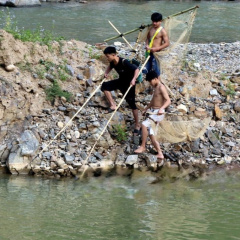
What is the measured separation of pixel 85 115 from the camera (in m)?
8.03

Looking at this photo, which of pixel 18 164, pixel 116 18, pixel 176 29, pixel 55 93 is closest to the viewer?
pixel 18 164

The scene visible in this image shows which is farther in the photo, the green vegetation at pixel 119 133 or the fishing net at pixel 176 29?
the fishing net at pixel 176 29

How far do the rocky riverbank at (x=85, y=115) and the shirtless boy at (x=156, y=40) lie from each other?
54 cm

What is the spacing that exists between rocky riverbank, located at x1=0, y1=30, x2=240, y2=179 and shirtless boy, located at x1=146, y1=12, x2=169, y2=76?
0.54 meters

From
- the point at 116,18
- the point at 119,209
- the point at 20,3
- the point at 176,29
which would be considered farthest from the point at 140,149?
the point at 20,3

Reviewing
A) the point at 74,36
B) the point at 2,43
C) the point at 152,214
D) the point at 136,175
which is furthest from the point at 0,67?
the point at 74,36

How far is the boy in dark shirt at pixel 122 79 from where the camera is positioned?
745 cm

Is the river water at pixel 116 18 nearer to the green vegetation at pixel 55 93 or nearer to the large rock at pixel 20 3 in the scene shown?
the large rock at pixel 20 3

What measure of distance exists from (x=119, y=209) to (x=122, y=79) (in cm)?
233

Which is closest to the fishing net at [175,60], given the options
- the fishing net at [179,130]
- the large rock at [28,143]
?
the fishing net at [179,130]

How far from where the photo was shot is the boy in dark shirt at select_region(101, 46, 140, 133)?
24.4 feet

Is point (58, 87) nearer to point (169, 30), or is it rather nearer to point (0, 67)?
point (0, 67)

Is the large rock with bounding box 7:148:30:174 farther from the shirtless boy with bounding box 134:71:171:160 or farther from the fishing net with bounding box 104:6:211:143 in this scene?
the fishing net with bounding box 104:6:211:143

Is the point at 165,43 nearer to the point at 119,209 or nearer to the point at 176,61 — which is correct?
the point at 176,61
